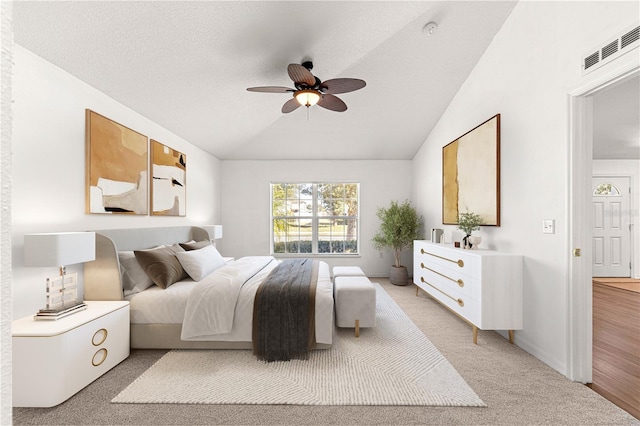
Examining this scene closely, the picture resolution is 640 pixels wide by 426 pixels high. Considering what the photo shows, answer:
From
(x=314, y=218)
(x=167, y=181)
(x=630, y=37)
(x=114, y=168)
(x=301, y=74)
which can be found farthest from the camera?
(x=314, y=218)

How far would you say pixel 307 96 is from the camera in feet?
8.86

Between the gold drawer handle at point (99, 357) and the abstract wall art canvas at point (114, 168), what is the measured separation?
1.24m

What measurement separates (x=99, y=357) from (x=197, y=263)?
1210 mm

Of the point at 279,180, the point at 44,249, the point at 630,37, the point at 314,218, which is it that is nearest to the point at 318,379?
the point at 44,249

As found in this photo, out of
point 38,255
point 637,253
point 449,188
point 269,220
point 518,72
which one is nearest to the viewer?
point 38,255

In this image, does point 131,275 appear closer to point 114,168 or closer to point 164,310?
point 164,310

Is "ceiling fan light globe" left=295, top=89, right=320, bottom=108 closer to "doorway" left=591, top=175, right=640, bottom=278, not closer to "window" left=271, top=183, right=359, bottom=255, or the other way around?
"window" left=271, top=183, right=359, bottom=255

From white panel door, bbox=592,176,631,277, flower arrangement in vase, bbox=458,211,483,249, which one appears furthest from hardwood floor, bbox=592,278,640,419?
flower arrangement in vase, bbox=458,211,483,249

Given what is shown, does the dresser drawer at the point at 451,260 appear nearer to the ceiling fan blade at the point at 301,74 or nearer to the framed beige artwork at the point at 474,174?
the framed beige artwork at the point at 474,174

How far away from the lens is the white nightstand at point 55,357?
186 centimetres

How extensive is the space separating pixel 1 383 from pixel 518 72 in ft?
12.1

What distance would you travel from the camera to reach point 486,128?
3230 millimetres

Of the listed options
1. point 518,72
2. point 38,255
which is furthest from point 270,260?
point 518,72

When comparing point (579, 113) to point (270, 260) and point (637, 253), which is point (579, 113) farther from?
point (637, 253)
